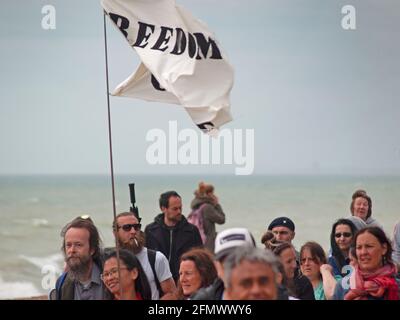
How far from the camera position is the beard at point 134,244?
961cm

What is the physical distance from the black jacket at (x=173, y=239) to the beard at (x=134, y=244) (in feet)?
3.96

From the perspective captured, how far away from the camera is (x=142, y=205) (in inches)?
1715

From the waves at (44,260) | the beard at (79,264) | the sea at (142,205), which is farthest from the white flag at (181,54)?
the waves at (44,260)

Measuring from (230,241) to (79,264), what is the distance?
7.21 ft

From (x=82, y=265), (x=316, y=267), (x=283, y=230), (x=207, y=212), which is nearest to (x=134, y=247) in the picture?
(x=82, y=265)

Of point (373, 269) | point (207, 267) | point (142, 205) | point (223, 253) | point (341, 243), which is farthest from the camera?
point (142, 205)

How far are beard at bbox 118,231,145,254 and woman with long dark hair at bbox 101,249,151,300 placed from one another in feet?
1.98

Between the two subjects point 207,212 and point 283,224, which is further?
point 207,212

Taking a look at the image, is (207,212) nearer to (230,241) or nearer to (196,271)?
(196,271)

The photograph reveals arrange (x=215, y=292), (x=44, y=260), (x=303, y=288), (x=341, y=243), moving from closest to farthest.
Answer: (x=215, y=292) → (x=303, y=288) → (x=341, y=243) → (x=44, y=260)

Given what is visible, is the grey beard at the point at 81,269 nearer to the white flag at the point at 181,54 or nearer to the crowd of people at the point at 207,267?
the crowd of people at the point at 207,267

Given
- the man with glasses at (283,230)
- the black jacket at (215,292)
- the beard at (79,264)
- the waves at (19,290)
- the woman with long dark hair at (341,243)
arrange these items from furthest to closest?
the waves at (19,290), the man with glasses at (283,230), the woman with long dark hair at (341,243), the beard at (79,264), the black jacket at (215,292)
